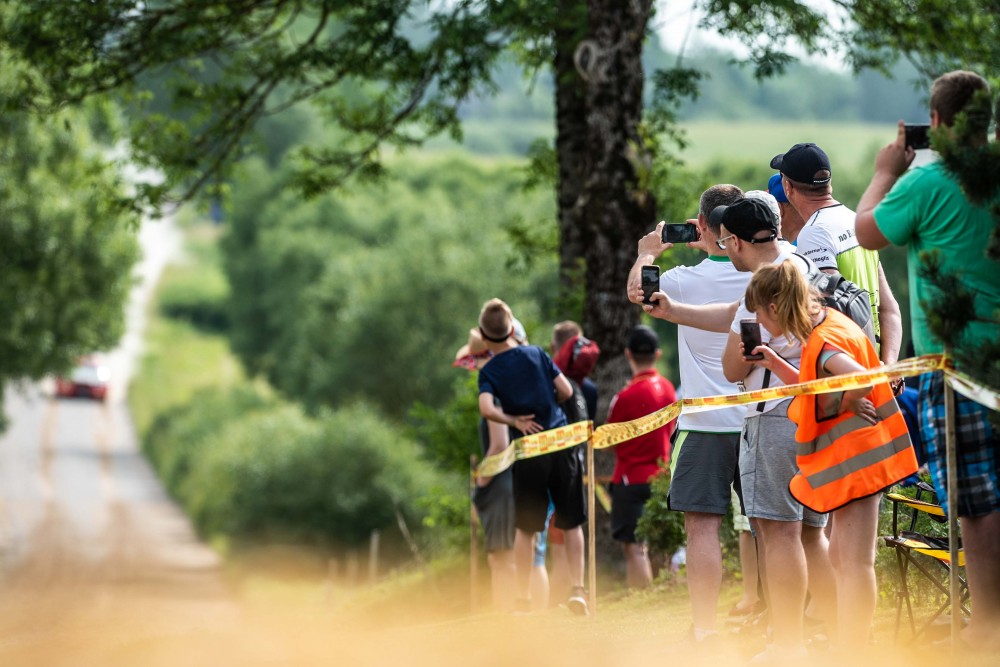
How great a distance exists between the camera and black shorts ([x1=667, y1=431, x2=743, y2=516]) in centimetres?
665

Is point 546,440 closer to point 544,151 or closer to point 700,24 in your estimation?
point 700,24

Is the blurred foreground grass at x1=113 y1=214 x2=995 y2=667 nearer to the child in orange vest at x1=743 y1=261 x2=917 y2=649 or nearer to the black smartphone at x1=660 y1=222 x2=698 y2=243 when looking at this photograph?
the child in orange vest at x1=743 y1=261 x2=917 y2=649

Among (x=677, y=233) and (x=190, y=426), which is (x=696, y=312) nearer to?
(x=677, y=233)

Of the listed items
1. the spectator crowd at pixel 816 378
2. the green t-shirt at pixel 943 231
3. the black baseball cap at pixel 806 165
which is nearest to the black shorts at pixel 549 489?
the spectator crowd at pixel 816 378

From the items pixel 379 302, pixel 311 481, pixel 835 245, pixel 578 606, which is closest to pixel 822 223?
pixel 835 245

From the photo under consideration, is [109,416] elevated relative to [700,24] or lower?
lower

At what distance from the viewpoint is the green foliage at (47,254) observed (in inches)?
1267

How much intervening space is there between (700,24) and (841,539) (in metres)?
9.94

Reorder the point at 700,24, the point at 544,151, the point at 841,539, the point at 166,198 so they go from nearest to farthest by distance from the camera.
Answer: the point at 841,539 → the point at 700,24 → the point at 166,198 → the point at 544,151

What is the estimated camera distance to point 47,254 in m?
33.2

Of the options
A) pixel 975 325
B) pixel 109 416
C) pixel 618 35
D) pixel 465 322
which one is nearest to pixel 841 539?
pixel 975 325

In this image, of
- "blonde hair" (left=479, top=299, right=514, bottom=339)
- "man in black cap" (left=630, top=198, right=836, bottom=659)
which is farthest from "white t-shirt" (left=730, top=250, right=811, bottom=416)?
"blonde hair" (left=479, top=299, right=514, bottom=339)

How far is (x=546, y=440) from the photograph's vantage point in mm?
8891

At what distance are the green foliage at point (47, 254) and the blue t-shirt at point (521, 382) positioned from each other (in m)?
23.8
